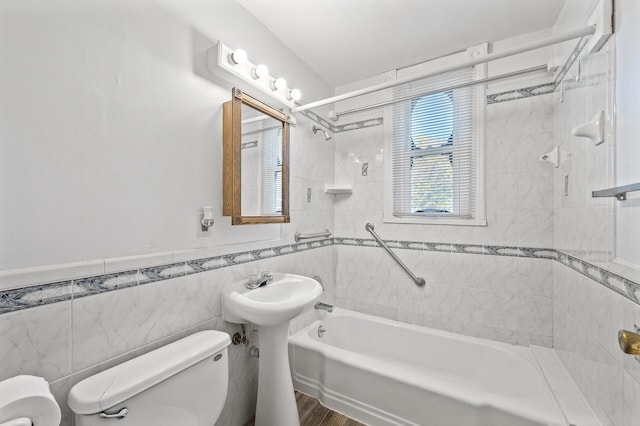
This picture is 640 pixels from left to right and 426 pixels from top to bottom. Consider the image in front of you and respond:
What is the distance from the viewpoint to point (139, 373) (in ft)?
3.00

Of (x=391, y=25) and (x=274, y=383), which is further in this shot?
(x=391, y=25)

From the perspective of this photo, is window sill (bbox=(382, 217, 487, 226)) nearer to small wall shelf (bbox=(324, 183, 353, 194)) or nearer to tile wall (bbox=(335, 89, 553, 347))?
tile wall (bbox=(335, 89, 553, 347))

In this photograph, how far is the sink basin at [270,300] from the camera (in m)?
1.23

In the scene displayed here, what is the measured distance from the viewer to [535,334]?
5.76ft

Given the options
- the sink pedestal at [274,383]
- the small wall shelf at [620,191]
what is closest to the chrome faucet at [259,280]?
the sink pedestal at [274,383]

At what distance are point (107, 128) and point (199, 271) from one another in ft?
2.30

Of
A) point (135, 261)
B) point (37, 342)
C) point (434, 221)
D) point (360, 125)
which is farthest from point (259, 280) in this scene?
point (360, 125)

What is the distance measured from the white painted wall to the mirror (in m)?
0.07

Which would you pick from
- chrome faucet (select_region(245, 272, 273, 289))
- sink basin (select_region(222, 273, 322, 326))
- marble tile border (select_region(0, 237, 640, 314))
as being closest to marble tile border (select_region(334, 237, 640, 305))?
marble tile border (select_region(0, 237, 640, 314))

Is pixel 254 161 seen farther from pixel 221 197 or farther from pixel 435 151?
pixel 435 151

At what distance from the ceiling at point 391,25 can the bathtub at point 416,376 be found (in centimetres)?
207

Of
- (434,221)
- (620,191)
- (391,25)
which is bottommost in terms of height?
(434,221)

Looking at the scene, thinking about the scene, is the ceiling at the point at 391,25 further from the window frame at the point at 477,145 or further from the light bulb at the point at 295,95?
the light bulb at the point at 295,95

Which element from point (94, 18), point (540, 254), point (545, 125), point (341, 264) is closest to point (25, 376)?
point (94, 18)
